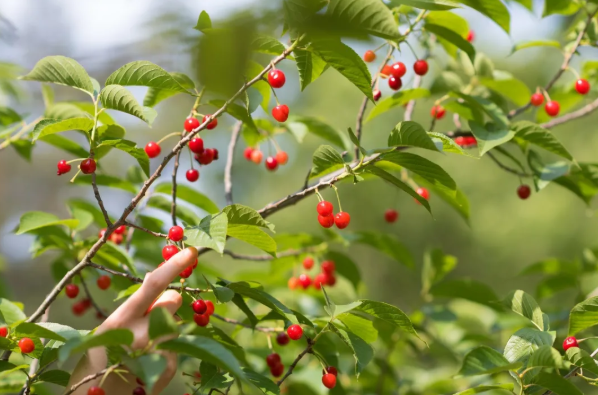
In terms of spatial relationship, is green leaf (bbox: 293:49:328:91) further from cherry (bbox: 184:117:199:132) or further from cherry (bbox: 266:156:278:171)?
cherry (bbox: 266:156:278:171)

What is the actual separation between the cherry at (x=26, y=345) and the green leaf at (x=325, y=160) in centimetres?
75

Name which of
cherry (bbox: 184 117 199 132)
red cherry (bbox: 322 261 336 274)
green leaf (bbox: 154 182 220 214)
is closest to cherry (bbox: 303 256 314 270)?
red cherry (bbox: 322 261 336 274)

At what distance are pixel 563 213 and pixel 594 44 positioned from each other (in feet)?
32.3

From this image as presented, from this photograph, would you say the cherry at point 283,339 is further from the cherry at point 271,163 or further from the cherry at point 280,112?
the cherry at point 271,163

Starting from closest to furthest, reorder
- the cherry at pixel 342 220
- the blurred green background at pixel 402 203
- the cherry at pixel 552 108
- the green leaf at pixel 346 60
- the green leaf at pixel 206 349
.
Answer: the green leaf at pixel 206 349
the green leaf at pixel 346 60
the cherry at pixel 342 220
the cherry at pixel 552 108
the blurred green background at pixel 402 203

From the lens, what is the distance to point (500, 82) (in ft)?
6.48

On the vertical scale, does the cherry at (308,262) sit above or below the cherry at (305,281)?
above

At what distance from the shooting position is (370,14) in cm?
98

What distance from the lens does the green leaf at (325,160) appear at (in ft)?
4.45

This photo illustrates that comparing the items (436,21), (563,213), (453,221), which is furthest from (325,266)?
(453,221)

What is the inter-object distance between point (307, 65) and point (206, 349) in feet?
2.29

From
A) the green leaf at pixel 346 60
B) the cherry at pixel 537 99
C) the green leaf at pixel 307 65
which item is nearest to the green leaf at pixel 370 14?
the green leaf at pixel 346 60

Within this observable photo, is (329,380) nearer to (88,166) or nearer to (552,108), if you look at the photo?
(88,166)

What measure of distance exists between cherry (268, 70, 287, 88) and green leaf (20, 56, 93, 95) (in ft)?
1.41
